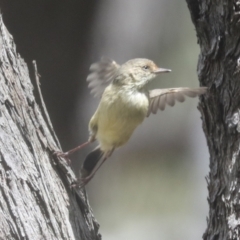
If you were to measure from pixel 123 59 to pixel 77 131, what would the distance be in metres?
1.06

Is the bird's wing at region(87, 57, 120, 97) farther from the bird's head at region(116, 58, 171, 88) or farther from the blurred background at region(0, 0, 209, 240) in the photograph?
the blurred background at region(0, 0, 209, 240)

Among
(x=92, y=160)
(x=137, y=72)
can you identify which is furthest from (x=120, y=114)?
(x=92, y=160)

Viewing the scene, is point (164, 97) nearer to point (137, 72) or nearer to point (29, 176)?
point (137, 72)

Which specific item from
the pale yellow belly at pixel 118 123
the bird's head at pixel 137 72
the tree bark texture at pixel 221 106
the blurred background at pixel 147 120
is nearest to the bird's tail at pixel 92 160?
the pale yellow belly at pixel 118 123

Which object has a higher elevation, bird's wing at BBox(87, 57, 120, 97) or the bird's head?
bird's wing at BBox(87, 57, 120, 97)

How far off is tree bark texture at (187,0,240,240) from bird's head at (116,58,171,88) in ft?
3.12

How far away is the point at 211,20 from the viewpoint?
132 inches

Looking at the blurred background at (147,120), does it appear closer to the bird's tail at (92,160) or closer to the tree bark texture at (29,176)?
the bird's tail at (92,160)

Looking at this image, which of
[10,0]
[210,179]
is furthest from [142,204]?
[210,179]

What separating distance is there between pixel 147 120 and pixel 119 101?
3.26 metres

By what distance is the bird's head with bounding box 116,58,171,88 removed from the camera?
4.30 m

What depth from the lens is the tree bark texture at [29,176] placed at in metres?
2.95

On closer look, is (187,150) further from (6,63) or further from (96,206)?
(6,63)

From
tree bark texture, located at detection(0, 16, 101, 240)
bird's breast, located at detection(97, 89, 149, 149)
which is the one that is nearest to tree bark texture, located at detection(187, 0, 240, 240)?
tree bark texture, located at detection(0, 16, 101, 240)
